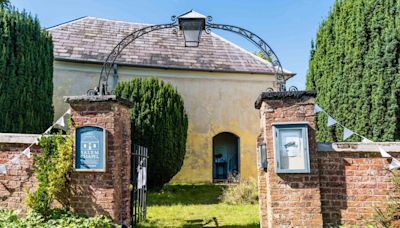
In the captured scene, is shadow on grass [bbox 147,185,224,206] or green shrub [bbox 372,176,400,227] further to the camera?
shadow on grass [bbox 147,185,224,206]

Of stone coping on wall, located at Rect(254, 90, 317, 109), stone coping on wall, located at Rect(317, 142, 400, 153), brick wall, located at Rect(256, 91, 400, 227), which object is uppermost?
stone coping on wall, located at Rect(254, 90, 317, 109)

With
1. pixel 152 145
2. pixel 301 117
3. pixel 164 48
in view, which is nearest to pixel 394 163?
pixel 301 117

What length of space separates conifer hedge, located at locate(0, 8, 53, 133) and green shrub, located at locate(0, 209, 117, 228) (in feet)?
14.4

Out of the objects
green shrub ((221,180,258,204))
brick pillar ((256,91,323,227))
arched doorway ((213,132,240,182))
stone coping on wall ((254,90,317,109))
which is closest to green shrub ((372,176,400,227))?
brick pillar ((256,91,323,227))

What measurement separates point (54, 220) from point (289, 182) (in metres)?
3.42

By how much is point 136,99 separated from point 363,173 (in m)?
7.58

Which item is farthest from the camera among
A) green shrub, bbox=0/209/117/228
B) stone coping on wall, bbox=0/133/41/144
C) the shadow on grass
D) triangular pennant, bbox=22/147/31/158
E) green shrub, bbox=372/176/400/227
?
the shadow on grass

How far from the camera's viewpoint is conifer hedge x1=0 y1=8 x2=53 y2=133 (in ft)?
28.9

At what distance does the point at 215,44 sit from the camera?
15805mm

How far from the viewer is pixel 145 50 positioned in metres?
14.1

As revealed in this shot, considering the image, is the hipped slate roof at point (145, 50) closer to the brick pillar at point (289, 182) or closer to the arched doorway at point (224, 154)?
the arched doorway at point (224, 154)

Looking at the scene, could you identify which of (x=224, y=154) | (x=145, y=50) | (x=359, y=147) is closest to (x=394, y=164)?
(x=359, y=147)

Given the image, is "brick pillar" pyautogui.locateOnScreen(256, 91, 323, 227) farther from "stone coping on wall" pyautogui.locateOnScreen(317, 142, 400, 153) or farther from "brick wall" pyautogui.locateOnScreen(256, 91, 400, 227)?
"stone coping on wall" pyautogui.locateOnScreen(317, 142, 400, 153)

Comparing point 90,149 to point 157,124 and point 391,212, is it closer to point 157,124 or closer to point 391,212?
point 391,212
